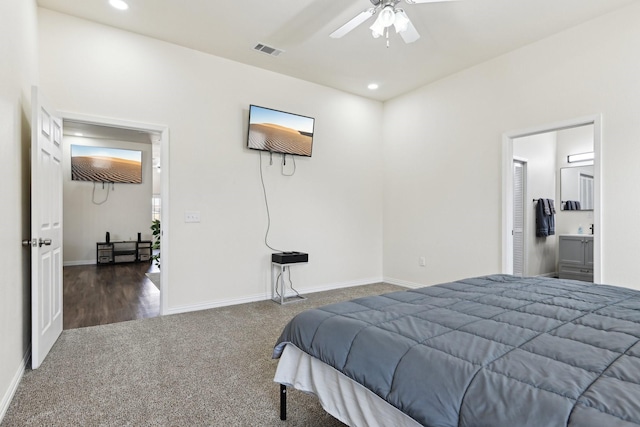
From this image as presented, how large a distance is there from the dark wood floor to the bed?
9.02 ft

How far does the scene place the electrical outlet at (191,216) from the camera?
12.3 ft

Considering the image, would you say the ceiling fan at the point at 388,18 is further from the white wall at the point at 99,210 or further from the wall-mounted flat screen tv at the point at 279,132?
the white wall at the point at 99,210

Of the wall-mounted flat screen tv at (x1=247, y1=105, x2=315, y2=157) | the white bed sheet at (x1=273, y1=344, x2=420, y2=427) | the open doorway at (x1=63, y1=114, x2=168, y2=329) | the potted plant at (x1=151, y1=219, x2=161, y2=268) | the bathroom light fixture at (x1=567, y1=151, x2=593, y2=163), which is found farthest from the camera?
the open doorway at (x1=63, y1=114, x2=168, y2=329)

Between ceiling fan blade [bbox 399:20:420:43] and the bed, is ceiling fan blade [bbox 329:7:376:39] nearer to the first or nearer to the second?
ceiling fan blade [bbox 399:20:420:43]

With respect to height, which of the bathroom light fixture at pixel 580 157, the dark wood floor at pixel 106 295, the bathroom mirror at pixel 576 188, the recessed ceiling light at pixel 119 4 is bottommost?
the dark wood floor at pixel 106 295

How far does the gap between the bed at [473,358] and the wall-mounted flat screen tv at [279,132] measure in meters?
2.80

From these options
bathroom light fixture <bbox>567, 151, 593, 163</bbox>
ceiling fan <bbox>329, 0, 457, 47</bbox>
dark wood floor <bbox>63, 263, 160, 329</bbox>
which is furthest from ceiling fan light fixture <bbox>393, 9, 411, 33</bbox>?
bathroom light fixture <bbox>567, 151, 593, 163</bbox>

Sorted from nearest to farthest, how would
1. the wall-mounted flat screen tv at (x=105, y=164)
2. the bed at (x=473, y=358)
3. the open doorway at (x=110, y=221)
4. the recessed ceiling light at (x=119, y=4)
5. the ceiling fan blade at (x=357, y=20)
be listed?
the bed at (x=473, y=358) → the ceiling fan blade at (x=357, y=20) → the recessed ceiling light at (x=119, y=4) → the open doorway at (x=110, y=221) → the wall-mounted flat screen tv at (x=105, y=164)

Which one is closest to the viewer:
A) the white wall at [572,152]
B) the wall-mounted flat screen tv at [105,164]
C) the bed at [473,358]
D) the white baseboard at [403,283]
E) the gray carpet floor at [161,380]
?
the bed at [473,358]

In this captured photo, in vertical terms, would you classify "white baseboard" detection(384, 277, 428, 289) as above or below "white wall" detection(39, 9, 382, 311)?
below

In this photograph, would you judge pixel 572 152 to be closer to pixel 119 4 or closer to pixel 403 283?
pixel 403 283

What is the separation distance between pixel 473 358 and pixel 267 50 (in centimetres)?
372

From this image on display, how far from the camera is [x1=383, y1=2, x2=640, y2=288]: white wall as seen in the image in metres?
3.01

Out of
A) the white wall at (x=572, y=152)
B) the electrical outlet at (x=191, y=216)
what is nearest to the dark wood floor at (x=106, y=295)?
the electrical outlet at (x=191, y=216)
